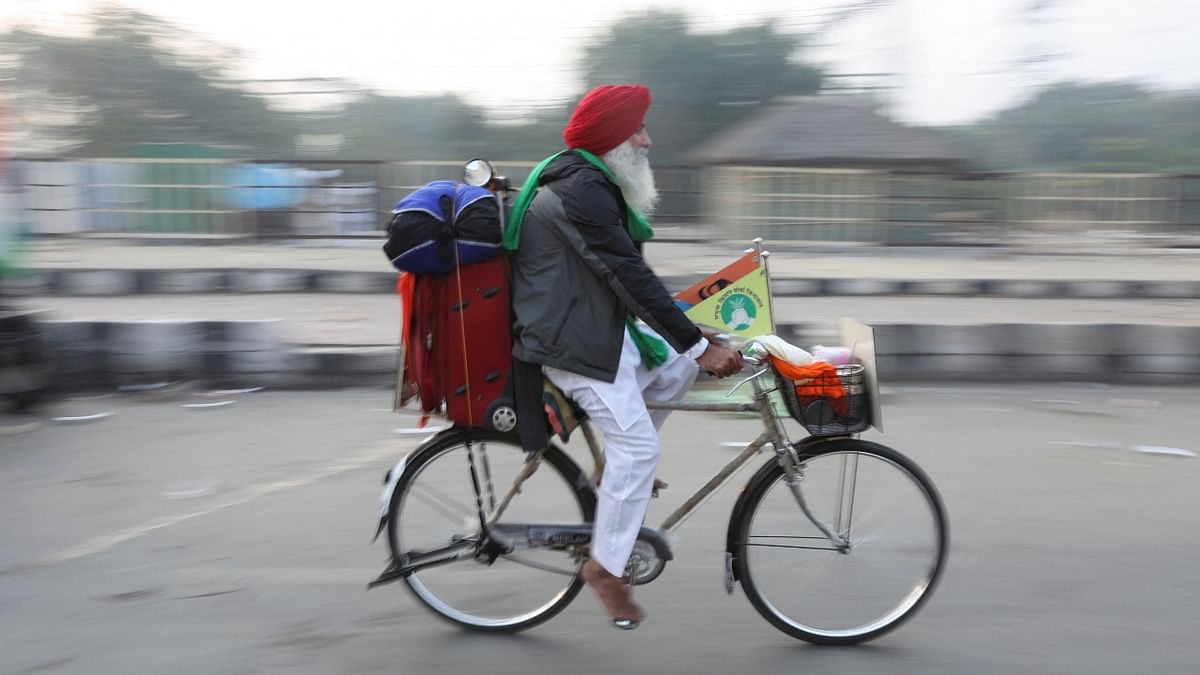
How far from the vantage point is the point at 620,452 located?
3000mm

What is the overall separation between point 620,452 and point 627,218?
2.35 ft

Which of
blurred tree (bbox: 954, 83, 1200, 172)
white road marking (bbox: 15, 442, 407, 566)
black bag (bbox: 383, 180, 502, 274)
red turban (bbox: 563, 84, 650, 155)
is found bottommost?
white road marking (bbox: 15, 442, 407, 566)

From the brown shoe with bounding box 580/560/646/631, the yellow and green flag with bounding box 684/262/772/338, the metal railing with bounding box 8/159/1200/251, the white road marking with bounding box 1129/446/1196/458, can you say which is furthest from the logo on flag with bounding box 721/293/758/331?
the metal railing with bounding box 8/159/1200/251

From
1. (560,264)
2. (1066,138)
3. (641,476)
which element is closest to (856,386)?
(641,476)

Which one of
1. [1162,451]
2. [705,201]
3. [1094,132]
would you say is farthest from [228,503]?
[1094,132]

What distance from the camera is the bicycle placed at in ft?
10.3

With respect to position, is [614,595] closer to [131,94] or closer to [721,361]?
[721,361]

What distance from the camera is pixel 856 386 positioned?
3006 millimetres

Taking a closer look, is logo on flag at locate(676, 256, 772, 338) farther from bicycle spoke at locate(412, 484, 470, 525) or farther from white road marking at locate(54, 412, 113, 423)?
white road marking at locate(54, 412, 113, 423)

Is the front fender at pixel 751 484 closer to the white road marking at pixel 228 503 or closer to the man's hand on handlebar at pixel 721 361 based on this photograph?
the man's hand on handlebar at pixel 721 361

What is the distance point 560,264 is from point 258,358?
4.43 metres

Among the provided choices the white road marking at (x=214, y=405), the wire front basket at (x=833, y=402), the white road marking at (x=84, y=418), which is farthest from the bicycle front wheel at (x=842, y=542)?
the white road marking at (x=84, y=418)

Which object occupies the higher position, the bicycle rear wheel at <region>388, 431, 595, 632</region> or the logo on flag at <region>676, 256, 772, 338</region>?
the logo on flag at <region>676, 256, 772, 338</region>

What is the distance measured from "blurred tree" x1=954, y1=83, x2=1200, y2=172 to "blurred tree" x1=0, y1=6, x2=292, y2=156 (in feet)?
55.2
